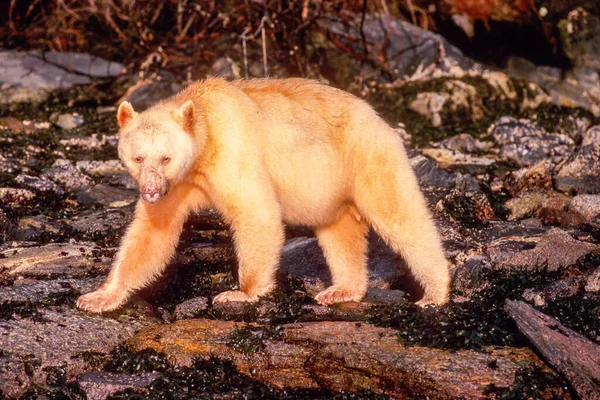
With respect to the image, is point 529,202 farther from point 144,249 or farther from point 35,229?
point 35,229

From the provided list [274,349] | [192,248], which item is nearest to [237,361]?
[274,349]

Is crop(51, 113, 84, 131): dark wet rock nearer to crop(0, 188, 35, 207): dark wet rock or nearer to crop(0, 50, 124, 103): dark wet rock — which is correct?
crop(0, 50, 124, 103): dark wet rock

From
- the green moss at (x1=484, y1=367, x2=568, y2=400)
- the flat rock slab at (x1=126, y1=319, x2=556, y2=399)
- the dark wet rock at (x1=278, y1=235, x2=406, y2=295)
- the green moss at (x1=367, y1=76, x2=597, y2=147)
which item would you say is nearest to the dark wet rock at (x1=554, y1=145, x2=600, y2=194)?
the dark wet rock at (x1=278, y1=235, x2=406, y2=295)

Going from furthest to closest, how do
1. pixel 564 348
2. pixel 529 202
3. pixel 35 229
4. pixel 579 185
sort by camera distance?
pixel 579 185 < pixel 529 202 < pixel 35 229 < pixel 564 348

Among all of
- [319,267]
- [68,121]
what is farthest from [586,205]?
[68,121]

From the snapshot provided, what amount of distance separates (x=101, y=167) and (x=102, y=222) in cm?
202

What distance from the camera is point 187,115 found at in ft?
17.0

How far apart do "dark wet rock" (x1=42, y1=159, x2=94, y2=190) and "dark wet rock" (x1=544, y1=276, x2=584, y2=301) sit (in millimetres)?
4855

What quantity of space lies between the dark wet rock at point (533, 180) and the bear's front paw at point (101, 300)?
4.20 metres

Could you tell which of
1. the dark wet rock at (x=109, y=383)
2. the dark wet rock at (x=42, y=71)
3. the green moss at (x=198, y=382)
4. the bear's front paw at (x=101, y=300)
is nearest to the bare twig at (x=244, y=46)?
the dark wet rock at (x=42, y=71)

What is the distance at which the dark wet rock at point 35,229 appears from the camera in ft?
22.0

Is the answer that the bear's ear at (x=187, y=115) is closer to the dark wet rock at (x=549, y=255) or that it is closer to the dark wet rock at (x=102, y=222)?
the dark wet rock at (x=102, y=222)

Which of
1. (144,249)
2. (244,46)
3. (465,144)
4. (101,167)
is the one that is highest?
(244,46)

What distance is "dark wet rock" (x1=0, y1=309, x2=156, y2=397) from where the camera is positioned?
15.1 ft
